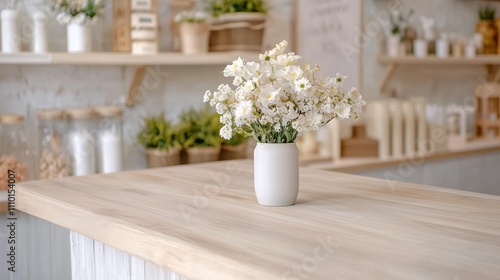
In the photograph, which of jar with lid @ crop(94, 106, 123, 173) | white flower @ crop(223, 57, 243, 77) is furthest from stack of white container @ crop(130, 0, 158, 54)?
white flower @ crop(223, 57, 243, 77)

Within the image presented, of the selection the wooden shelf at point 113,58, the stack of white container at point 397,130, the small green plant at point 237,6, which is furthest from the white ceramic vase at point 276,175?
the stack of white container at point 397,130

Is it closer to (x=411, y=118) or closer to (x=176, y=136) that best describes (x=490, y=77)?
(x=411, y=118)

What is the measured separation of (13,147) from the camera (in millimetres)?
2787

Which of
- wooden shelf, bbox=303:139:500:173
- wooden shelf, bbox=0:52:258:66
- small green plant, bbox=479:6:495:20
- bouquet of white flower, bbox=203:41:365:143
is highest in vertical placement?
small green plant, bbox=479:6:495:20

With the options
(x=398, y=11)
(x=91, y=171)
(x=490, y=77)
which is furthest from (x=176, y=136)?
(x=490, y=77)

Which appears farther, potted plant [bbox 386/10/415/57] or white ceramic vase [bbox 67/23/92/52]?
potted plant [bbox 386/10/415/57]

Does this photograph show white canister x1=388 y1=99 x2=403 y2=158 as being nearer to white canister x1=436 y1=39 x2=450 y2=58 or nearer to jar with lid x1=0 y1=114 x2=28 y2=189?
white canister x1=436 y1=39 x2=450 y2=58

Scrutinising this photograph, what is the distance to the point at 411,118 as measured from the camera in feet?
13.1

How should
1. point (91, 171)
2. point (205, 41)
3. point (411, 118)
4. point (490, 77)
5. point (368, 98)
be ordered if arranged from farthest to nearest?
point (490, 77)
point (368, 98)
point (411, 118)
point (205, 41)
point (91, 171)

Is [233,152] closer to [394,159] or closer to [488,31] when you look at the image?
[394,159]

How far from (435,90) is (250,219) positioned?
3532 mm

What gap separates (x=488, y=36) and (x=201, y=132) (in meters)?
2.66

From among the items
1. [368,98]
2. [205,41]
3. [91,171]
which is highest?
[205,41]

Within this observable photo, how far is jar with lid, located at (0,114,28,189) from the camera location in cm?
273
